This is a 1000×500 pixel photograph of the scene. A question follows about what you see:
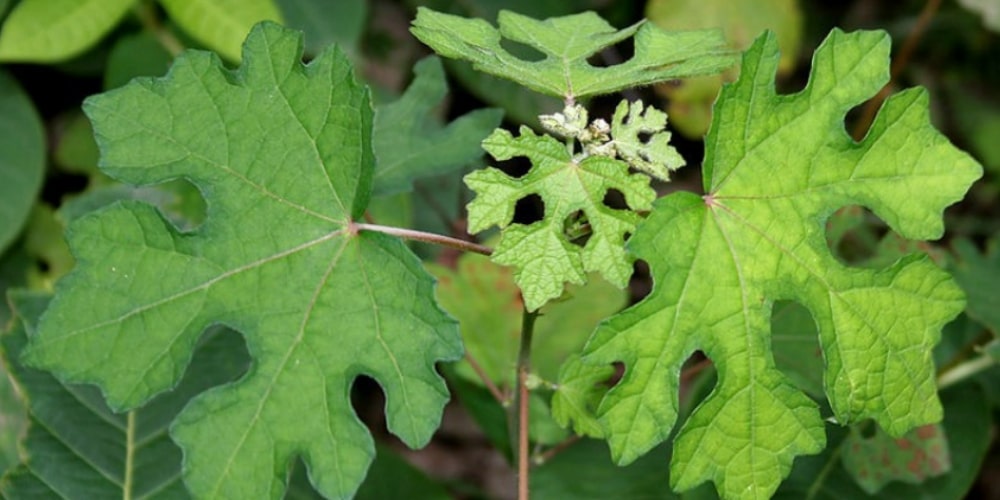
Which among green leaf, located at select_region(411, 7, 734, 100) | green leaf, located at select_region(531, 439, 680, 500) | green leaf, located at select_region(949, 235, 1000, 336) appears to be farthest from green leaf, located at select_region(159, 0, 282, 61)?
green leaf, located at select_region(949, 235, 1000, 336)

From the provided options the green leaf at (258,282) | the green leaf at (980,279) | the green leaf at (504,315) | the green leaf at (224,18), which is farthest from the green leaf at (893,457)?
the green leaf at (224,18)

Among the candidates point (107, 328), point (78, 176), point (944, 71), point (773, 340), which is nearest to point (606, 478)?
point (773, 340)

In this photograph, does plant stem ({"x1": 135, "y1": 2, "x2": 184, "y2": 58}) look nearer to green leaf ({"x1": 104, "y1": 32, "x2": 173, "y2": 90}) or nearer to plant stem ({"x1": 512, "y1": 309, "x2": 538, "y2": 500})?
green leaf ({"x1": 104, "y1": 32, "x2": 173, "y2": 90})

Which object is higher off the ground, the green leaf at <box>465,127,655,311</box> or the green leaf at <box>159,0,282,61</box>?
the green leaf at <box>159,0,282,61</box>

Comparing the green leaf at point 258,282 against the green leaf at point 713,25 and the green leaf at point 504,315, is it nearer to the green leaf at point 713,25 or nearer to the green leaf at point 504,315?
the green leaf at point 504,315

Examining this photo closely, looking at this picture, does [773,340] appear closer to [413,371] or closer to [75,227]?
[413,371]

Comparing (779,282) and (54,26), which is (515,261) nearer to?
(779,282)
